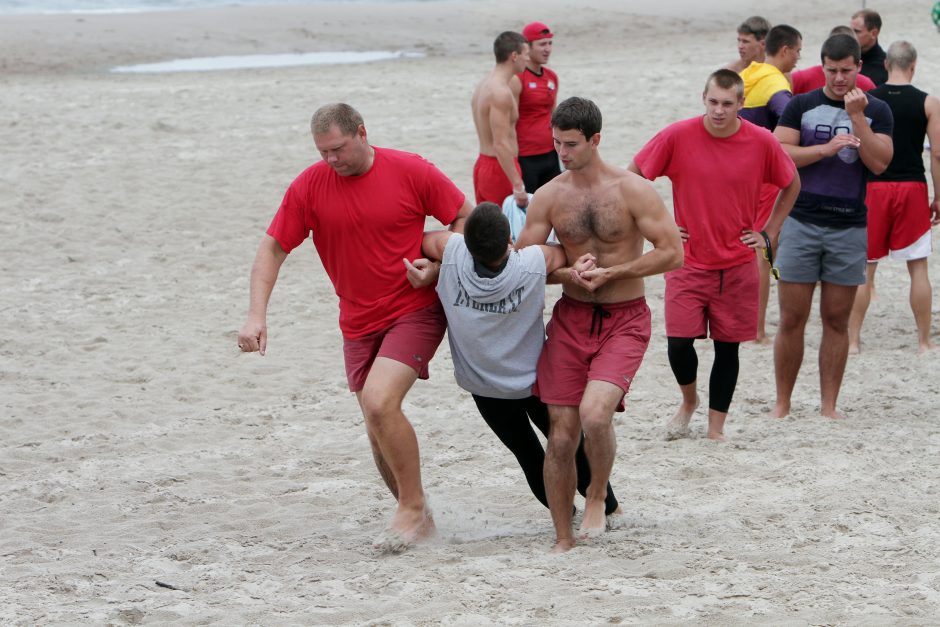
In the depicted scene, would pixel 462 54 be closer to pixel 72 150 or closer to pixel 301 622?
pixel 72 150

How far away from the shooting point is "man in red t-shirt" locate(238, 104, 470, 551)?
5410 mm

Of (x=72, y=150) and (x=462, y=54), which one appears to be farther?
(x=462, y=54)

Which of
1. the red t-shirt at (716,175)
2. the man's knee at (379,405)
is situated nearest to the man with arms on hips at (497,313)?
the man's knee at (379,405)

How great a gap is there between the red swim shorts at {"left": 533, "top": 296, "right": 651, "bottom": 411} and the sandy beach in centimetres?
72

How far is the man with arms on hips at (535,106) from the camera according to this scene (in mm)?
9672

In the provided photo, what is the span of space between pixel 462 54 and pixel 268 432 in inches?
631

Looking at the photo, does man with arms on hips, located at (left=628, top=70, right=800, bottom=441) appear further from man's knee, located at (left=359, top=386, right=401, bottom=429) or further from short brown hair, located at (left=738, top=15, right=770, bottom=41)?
short brown hair, located at (left=738, top=15, right=770, bottom=41)

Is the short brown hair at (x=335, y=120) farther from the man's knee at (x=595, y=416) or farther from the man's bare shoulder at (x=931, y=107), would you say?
the man's bare shoulder at (x=931, y=107)

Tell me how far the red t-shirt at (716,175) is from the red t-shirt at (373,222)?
4.77 ft

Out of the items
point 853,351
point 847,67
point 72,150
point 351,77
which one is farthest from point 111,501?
point 351,77

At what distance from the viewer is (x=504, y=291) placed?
203 inches

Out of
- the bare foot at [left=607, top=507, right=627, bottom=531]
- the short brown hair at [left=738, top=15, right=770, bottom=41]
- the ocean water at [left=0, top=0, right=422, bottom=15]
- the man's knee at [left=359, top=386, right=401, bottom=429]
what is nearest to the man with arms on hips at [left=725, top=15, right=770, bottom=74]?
the short brown hair at [left=738, top=15, right=770, bottom=41]

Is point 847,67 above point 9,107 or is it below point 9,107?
above

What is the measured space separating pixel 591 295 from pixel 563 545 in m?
1.10
